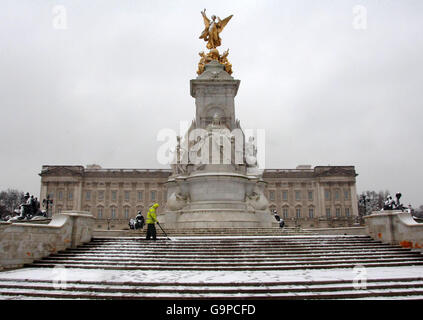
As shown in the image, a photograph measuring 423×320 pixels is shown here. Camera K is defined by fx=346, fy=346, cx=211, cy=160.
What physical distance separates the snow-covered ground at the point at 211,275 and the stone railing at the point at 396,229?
218cm

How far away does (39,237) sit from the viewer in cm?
1183

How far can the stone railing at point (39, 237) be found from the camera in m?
11.0

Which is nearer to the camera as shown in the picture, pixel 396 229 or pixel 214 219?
pixel 396 229

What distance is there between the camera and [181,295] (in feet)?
24.0

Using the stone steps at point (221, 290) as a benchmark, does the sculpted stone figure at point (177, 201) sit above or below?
above

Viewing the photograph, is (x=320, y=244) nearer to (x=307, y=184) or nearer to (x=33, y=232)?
(x=33, y=232)

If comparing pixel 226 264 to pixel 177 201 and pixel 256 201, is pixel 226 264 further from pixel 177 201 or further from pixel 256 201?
pixel 256 201

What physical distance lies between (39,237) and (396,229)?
12.8m

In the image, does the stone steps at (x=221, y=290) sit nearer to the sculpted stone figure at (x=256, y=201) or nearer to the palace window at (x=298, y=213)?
the sculpted stone figure at (x=256, y=201)

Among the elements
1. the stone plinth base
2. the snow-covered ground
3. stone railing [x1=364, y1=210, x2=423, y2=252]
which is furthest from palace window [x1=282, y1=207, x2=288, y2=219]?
the snow-covered ground

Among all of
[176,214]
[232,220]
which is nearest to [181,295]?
[232,220]

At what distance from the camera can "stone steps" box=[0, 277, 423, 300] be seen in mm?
7191

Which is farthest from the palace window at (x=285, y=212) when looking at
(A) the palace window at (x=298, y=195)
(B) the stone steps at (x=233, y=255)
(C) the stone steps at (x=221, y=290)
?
(C) the stone steps at (x=221, y=290)

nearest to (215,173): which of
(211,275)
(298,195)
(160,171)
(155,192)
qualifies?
(211,275)
